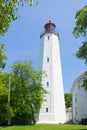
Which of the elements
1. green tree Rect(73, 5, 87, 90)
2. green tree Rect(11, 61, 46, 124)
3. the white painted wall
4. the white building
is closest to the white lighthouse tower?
the white painted wall

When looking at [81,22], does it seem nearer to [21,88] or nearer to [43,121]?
[21,88]

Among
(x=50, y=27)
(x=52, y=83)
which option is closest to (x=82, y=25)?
(x=52, y=83)

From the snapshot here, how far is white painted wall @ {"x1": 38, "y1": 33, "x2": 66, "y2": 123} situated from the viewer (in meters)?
48.1

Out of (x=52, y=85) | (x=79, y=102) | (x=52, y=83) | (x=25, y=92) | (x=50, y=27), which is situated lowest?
(x=79, y=102)

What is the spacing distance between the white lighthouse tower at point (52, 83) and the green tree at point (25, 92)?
15.0 feet

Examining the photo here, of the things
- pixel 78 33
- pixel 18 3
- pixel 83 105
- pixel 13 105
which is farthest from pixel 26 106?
pixel 18 3

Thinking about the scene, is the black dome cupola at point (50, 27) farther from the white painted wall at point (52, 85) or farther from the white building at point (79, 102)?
the white building at point (79, 102)

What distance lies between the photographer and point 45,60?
51156mm

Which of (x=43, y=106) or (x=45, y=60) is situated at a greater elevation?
(x=45, y=60)

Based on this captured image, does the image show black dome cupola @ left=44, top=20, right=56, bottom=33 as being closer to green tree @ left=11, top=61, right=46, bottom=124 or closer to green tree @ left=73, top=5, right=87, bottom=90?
→ green tree @ left=11, top=61, right=46, bottom=124

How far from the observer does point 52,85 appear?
49.1 meters

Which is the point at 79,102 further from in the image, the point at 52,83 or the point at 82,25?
the point at 82,25

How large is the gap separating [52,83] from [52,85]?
322 mm

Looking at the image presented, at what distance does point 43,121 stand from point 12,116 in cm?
785
